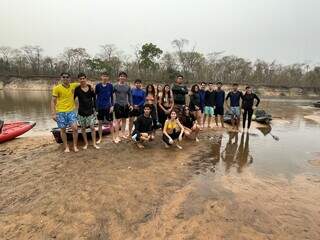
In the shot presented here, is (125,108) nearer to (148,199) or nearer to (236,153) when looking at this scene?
(236,153)

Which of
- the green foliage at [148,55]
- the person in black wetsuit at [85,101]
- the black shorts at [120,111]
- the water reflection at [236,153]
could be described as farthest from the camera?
the green foliage at [148,55]

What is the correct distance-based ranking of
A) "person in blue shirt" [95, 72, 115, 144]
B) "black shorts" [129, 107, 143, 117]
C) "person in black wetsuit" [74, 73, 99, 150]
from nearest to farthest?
"person in black wetsuit" [74, 73, 99, 150], "person in blue shirt" [95, 72, 115, 144], "black shorts" [129, 107, 143, 117]

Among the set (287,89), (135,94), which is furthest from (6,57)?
(135,94)

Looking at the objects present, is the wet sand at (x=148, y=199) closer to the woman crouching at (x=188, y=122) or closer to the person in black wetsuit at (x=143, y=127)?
the person in black wetsuit at (x=143, y=127)

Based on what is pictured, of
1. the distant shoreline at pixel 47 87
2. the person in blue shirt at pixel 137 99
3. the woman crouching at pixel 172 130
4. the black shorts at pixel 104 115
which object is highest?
the person in blue shirt at pixel 137 99

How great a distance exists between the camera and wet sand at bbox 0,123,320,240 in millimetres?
Result: 3663

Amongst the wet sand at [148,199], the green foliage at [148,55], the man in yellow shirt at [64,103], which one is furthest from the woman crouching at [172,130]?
the green foliage at [148,55]

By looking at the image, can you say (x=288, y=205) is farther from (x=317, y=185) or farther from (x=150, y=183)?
(x=150, y=183)

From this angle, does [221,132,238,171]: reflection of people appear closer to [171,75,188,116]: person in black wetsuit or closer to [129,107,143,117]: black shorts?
[171,75,188,116]: person in black wetsuit

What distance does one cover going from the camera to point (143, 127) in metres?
7.38

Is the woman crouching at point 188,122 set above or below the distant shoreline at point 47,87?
above

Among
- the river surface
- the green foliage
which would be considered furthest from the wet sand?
the green foliage

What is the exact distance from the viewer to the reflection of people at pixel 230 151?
21.5 ft

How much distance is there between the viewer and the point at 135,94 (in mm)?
7848
